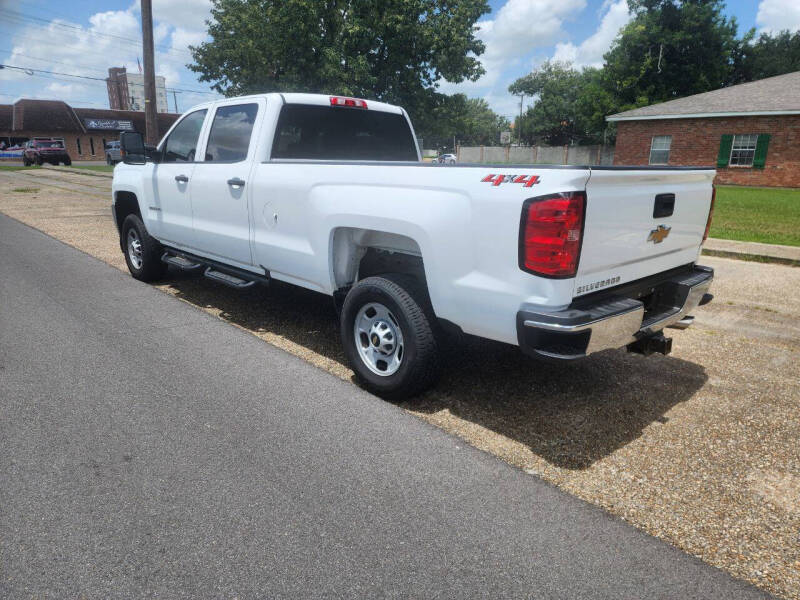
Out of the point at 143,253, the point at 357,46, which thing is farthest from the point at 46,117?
the point at 143,253

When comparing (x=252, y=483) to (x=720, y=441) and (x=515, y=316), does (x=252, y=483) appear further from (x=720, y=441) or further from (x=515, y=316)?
(x=720, y=441)

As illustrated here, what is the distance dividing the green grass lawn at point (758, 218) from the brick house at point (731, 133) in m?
4.15

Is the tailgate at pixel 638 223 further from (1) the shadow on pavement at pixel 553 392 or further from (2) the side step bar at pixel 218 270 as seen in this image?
(2) the side step bar at pixel 218 270

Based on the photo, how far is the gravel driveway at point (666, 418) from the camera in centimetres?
261

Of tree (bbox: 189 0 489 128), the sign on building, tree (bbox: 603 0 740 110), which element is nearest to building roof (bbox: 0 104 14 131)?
the sign on building

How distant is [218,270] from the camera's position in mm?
5547

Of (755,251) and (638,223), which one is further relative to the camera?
(755,251)

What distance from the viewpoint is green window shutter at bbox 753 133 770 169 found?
22.5 metres

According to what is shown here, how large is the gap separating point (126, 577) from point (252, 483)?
726 millimetres

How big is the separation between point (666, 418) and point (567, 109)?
213 feet

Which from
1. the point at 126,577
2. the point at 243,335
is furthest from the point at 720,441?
the point at 243,335

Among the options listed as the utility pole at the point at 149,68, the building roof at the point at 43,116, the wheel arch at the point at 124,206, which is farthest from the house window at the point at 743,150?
the building roof at the point at 43,116

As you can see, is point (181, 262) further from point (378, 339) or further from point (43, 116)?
point (43, 116)

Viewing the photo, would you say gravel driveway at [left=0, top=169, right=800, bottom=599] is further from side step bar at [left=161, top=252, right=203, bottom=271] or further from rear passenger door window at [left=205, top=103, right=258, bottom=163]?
rear passenger door window at [left=205, top=103, right=258, bottom=163]
